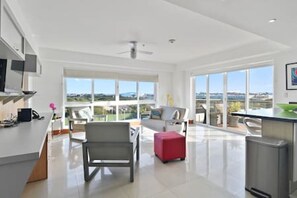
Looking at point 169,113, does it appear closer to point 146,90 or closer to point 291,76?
point 146,90

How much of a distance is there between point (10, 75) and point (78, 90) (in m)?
3.83

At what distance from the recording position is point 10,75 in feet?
6.43

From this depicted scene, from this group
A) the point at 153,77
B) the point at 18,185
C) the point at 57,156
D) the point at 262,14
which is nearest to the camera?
the point at 18,185

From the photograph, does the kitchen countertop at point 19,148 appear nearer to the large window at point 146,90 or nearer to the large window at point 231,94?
the large window at point 231,94

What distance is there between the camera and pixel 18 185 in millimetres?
1074

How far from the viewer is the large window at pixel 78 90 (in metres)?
5.56

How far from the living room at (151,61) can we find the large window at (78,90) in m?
0.10

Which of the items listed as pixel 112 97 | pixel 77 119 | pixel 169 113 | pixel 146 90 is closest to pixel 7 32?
pixel 77 119

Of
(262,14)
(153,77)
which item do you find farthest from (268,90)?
(153,77)

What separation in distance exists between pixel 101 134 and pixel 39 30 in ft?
8.71

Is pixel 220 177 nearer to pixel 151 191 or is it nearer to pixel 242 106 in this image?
pixel 151 191

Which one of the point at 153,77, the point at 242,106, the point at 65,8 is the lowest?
the point at 242,106

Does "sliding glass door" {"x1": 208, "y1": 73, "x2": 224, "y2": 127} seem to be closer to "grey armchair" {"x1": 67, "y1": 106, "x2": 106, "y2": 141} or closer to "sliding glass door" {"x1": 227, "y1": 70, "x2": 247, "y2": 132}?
"sliding glass door" {"x1": 227, "y1": 70, "x2": 247, "y2": 132}

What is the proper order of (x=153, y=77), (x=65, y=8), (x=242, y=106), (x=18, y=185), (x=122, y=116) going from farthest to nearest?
(x=153, y=77)
(x=122, y=116)
(x=242, y=106)
(x=65, y=8)
(x=18, y=185)
